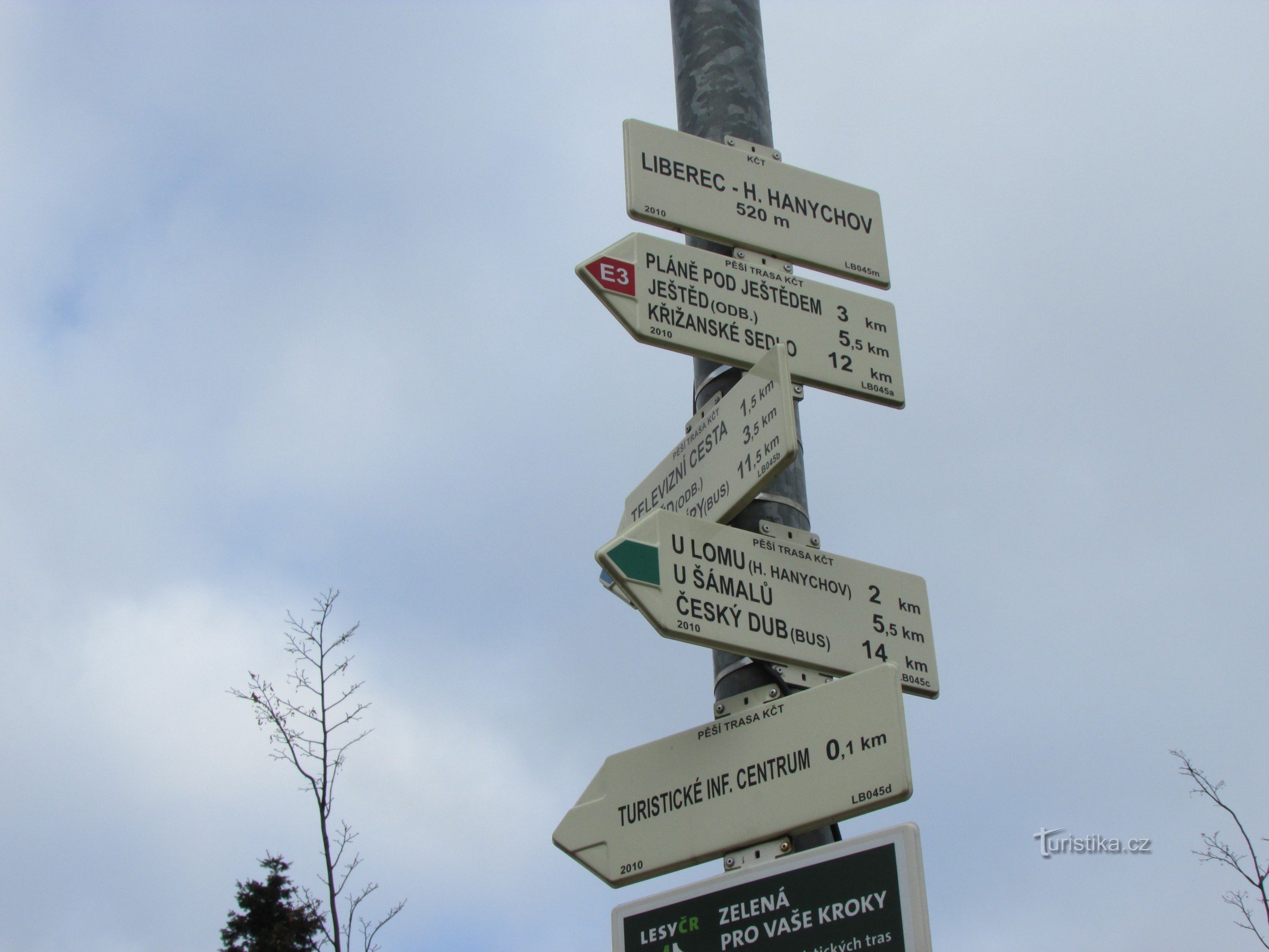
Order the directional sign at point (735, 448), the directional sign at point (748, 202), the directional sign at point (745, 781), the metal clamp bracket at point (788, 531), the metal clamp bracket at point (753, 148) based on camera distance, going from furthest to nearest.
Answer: the metal clamp bracket at point (753, 148), the directional sign at point (748, 202), the metal clamp bracket at point (788, 531), the directional sign at point (735, 448), the directional sign at point (745, 781)

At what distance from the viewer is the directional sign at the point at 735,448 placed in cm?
354

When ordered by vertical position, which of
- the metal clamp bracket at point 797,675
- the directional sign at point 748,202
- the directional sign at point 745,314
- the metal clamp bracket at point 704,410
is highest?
the directional sign at point 748,202

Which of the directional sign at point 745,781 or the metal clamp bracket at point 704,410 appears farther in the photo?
the metal clamp bracket at point 704,410

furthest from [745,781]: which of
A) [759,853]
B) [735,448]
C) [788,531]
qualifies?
[735,448]

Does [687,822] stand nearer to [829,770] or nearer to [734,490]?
[829,770]

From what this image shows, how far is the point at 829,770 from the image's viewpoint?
10.7 feet

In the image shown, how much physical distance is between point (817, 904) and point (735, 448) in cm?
126

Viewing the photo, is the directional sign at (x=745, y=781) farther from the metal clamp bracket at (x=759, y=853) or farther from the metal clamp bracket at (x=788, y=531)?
the metal clamp bracket at (x=788, y=531)

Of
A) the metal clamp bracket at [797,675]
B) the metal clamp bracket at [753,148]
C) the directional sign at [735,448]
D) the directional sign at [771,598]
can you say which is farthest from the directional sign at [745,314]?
the metal clamp bracket at [797,675]

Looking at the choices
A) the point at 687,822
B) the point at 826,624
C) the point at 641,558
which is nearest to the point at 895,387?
the point at 826,624

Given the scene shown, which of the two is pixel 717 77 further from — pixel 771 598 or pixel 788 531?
pixel 771 598

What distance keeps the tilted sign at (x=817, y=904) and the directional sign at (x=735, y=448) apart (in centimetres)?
99

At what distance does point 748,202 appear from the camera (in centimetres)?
434

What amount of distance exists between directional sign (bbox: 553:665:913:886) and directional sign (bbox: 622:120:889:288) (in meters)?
1.61
